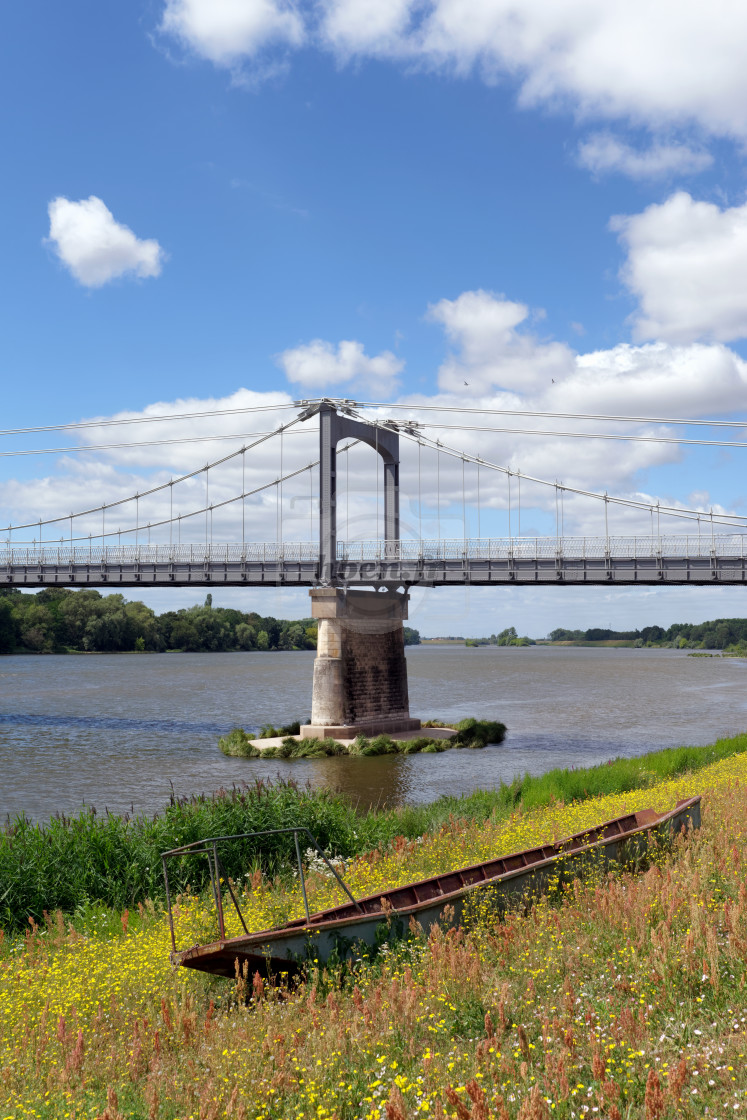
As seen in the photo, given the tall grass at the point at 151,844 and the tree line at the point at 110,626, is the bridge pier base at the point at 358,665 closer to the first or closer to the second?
the tall grass at the point at 151,844

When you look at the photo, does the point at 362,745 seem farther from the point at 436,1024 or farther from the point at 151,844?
the point at 436,1024

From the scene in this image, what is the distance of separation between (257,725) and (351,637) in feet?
29.2

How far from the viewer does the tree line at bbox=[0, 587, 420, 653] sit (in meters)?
118

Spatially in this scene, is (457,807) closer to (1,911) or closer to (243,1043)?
(1,911)

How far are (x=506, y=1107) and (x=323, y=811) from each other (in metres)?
10.5

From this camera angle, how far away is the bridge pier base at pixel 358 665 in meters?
38.4

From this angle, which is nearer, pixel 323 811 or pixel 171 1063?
pixel 171 1063

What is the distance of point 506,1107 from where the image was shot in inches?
170

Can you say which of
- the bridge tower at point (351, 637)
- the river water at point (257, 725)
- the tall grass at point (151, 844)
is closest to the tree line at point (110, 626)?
the river water at point (257, 725)

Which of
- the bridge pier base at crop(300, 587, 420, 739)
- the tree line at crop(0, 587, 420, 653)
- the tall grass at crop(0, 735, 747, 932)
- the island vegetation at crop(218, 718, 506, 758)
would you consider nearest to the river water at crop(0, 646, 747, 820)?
the island vegetation at crop(218, 718, 506, 758)

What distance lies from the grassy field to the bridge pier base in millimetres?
29790

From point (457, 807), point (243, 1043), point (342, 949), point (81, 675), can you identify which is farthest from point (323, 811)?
point (81, 675)

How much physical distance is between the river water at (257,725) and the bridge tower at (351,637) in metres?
4.96

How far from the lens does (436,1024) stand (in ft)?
17.9
